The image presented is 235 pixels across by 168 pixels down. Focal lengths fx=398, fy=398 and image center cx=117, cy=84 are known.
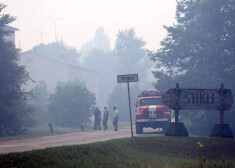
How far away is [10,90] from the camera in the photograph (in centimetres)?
3406

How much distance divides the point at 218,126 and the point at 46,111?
36.1m

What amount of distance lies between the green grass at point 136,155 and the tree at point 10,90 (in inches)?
783

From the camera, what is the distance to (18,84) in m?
34.8

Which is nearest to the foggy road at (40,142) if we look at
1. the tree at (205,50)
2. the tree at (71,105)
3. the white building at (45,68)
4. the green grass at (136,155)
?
the green grass at (136,155)

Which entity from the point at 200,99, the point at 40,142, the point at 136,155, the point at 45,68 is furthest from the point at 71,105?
the point at 45,68

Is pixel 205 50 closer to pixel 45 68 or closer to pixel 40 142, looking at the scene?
pixel 40 142

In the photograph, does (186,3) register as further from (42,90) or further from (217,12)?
(42,90)

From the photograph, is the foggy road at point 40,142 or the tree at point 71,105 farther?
the tree at point 71,105

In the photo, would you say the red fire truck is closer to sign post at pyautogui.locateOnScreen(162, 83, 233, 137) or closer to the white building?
sign post at pyautogui.locateOnScreen(162, 83, 233, 137)

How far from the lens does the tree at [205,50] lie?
116 feet

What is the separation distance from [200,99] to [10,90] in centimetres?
2115

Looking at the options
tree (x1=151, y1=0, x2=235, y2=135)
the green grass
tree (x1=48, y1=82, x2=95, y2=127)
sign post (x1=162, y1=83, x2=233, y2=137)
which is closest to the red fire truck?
tree (x1=151, y1=0, x2=235, y2=135)

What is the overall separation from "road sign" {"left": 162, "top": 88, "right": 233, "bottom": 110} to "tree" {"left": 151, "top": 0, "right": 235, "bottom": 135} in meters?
16.3

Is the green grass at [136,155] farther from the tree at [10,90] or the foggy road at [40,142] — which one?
the tree at [10,90]
